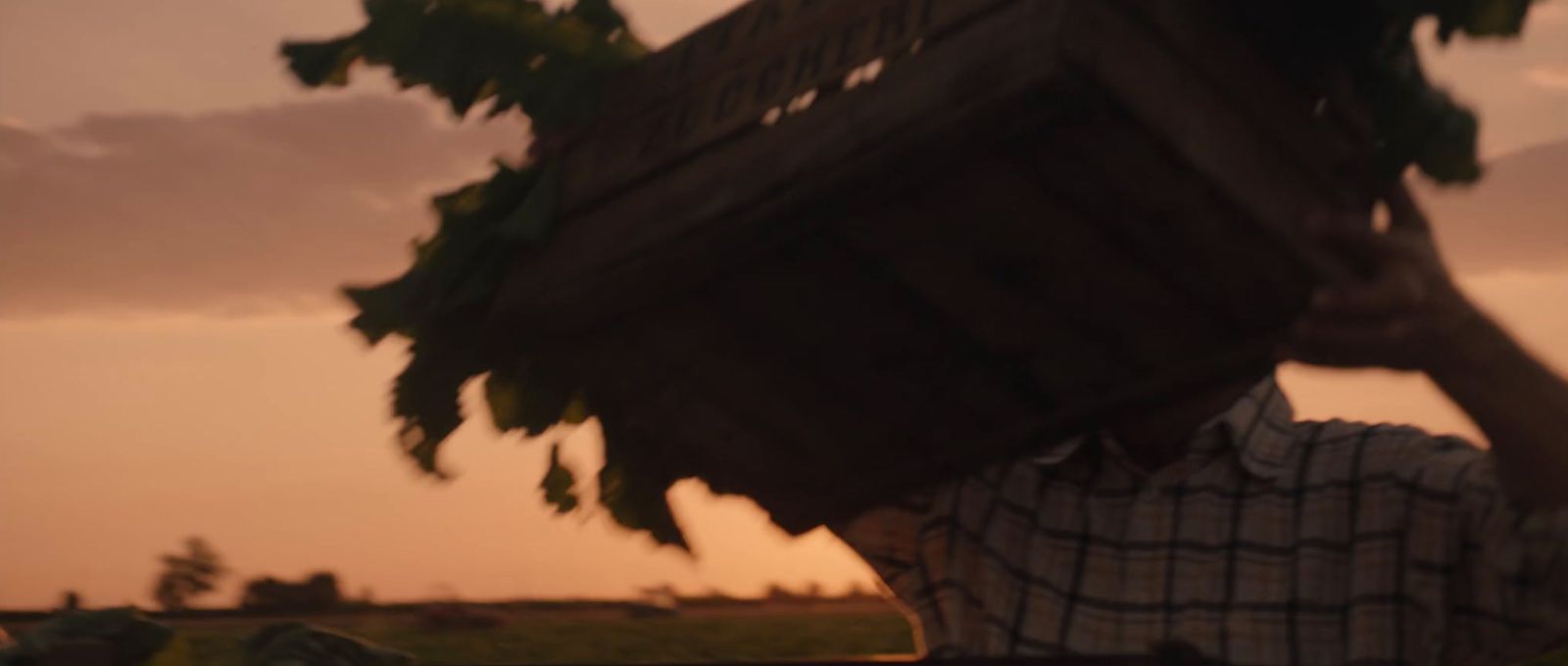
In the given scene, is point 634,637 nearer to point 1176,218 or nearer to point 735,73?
point 735,73

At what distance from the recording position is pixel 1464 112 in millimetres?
2725

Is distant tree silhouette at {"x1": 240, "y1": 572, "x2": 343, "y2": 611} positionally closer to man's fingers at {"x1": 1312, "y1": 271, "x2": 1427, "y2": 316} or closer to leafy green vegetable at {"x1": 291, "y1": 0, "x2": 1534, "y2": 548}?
leafy green vegetable at {"x1": 291, "y1": 0, "x2": 1534, "y2": 548}

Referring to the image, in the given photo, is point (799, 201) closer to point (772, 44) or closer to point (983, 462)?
point (772, 44)

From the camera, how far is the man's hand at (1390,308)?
2494 millimetres

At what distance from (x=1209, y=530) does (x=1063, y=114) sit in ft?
4.74

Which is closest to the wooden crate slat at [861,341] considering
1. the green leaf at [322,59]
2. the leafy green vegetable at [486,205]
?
the leafy green vegetable at [486,205]

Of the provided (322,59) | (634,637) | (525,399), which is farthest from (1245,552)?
(634,637)

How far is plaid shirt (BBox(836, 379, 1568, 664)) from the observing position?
10.6 ft


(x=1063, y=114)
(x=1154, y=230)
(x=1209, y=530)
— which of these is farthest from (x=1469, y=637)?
(x=1063, y=114)

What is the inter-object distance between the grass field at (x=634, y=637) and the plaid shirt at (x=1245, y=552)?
267cm

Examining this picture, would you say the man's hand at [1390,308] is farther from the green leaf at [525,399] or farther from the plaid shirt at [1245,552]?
the green leaf at [525,399]

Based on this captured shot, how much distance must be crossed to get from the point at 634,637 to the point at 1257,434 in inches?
180

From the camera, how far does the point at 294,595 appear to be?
722 cm

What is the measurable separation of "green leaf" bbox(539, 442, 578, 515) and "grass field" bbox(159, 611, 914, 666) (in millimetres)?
2832
